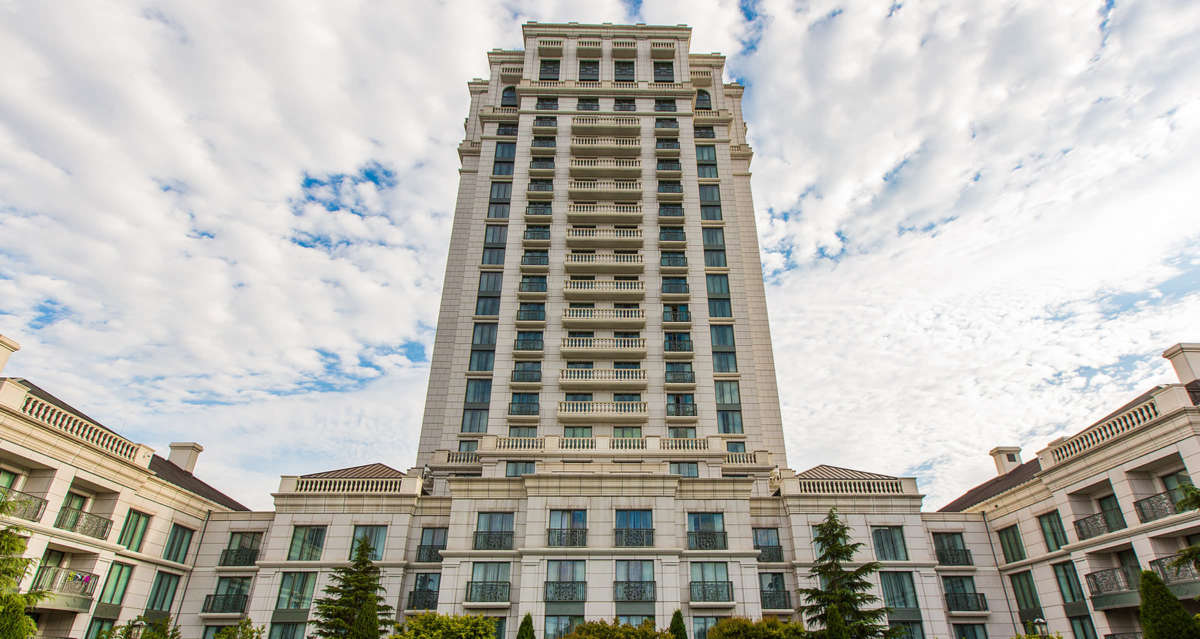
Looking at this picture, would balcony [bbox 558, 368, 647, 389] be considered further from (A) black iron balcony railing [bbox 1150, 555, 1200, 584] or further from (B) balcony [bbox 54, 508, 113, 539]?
(A) black iron balcony railing [bbox 1150, 555, 1200, 584]

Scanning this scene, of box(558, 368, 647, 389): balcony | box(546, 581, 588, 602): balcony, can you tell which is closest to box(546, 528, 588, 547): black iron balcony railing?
box(546, 581, 588, 602): balcony

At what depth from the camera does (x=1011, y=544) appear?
110 ft

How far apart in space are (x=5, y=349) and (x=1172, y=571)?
148ft

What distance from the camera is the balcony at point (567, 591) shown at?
29109 mm

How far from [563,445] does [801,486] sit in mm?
13309

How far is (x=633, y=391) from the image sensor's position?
44344 millimetres

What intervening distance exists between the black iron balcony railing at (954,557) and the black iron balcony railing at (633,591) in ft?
52.1

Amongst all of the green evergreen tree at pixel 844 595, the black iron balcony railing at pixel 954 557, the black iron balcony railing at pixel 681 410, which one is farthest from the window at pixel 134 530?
the black iron balcony railing at pixel 954 557

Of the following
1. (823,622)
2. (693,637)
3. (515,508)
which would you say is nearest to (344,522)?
(515,508)

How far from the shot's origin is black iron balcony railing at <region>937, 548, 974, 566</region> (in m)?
33.8

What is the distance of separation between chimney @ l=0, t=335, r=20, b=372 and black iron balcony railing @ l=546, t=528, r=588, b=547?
22808 mm

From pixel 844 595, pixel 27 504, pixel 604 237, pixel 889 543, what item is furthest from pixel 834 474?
pixel 27 504

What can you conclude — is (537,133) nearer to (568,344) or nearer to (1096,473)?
(568,344)

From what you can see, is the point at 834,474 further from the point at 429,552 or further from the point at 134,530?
the point at 134,530
